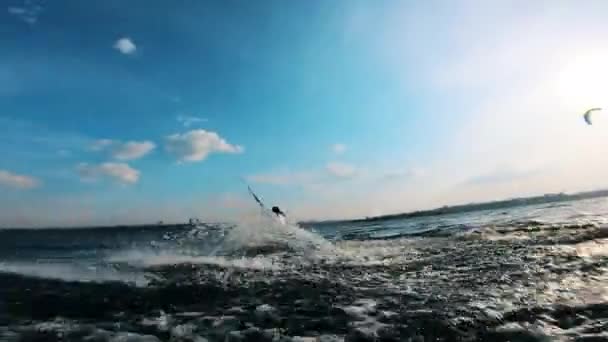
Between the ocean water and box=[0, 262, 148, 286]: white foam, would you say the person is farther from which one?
box=[0, 262, 148, 286]: white foam

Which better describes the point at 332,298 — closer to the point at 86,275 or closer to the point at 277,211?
the point at 86,275

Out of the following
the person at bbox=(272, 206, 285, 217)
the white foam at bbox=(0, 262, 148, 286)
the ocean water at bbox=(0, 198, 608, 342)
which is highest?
the person at bbox=(272, 206, 285, 217)

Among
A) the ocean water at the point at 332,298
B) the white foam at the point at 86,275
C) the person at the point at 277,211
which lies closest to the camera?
the ocean water at the point at 332,298

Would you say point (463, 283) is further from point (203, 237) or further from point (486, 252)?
point (203, 237)

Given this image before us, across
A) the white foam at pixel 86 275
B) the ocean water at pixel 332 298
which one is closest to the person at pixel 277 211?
the ocean water at pixel 332 298

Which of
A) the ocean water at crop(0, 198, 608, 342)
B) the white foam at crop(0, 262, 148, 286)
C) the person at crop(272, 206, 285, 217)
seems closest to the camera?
the ocean water at crop(0, 198, 608, 342)

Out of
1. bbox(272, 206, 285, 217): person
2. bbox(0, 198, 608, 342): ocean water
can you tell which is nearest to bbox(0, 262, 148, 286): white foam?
bbox(0, 198, 608, 342): ocean water

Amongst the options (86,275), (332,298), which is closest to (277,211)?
(86,275)

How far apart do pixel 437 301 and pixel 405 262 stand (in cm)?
579

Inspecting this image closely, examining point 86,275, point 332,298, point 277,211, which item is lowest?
point 332,298

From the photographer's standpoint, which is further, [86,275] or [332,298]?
[86,275]

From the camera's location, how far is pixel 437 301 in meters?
8.47

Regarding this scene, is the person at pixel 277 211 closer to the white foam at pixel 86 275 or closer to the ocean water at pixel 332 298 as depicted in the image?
the ocean water at pixel 332 298

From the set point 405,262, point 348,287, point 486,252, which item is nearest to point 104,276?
point 348,287
